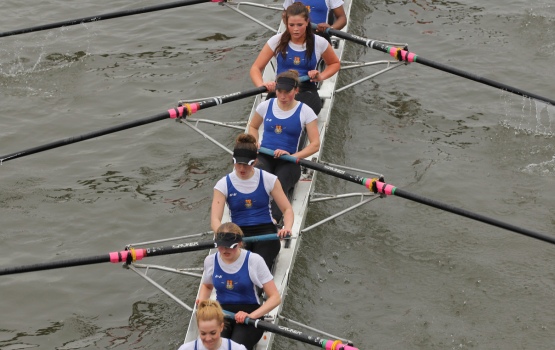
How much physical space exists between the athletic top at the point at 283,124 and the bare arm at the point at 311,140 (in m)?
0.06

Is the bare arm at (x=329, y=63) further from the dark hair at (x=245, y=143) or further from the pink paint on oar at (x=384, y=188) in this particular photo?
the dark hair at (x=245, y=143)

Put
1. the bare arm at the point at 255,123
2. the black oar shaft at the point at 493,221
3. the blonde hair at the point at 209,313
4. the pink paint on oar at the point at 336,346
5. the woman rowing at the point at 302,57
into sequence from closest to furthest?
the blonde hair at the point at 209,313 → the pink paint on oar at the point at 336,346 → the black oar shaft at the point at 493,221 → the bare arm at the point at 255,123 → the woman rowing at the point at 302,57

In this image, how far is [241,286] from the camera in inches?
384

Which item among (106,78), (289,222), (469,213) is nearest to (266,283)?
(289,222)

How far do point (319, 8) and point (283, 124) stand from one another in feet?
10.9

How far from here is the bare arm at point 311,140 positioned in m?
11.9

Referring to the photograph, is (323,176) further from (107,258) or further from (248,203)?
(107,258)

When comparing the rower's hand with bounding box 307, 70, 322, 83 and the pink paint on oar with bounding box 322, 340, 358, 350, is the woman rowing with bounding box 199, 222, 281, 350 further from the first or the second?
the rower's hand with bounding box 307, 70, 322, 83

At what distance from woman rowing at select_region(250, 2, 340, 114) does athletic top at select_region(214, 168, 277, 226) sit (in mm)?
2443

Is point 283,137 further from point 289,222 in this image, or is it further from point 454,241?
point 454,241

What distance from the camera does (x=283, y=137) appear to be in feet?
39.1

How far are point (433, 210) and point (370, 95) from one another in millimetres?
2987

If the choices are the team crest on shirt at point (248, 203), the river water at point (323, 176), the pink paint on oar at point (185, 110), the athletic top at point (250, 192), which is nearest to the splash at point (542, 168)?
the river water at point (323, 176)

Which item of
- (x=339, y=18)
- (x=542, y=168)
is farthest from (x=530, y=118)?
(x=339, y=18)
